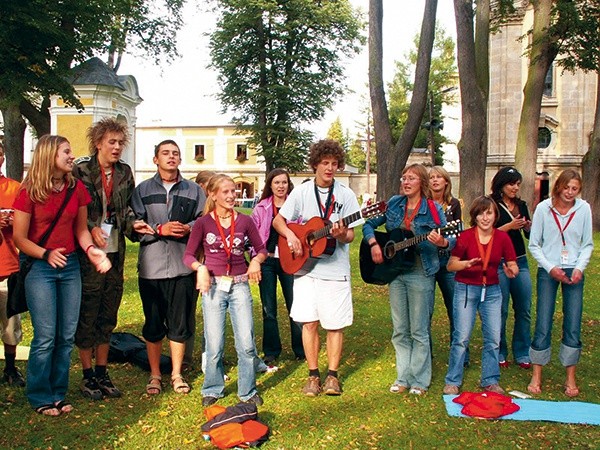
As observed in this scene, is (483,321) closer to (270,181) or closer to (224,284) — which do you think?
(224,284)

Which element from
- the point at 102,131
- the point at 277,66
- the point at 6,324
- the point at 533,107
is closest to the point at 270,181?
the point at 102,131

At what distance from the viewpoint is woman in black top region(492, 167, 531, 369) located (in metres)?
6.48

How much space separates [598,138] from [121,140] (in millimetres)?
21564

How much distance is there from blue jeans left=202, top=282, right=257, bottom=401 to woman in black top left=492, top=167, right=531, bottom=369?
8.67 ft

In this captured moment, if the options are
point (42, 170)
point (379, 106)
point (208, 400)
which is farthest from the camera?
point (379, 106)

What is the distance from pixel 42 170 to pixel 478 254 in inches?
145

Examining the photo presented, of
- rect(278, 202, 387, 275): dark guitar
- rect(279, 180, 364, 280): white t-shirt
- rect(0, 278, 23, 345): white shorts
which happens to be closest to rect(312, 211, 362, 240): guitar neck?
rect(278, 202, 387, 275): dark guitar

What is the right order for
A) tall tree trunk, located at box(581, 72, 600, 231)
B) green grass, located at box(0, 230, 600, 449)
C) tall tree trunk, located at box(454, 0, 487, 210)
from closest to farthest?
1. green grass, located at box(0, 230, 600, 449)
2. tall tree trunk, located at box(454, 0, 487, 210)
3. tall tree trunk, located at box(581, 72, 600, 231)

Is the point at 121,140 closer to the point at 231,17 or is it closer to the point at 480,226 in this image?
the point at 480,226

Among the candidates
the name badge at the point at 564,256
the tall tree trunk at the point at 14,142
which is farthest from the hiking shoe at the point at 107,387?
the tall tree trunk at the point at 14,142

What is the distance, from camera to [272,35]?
123 ft

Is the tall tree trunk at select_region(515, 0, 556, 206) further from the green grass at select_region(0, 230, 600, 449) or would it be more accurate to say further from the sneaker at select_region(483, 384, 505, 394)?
the sneaker at select_region(483, 384, 505, 394)

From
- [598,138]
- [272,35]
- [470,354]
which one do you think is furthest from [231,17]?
[470,354]

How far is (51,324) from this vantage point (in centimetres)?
511
